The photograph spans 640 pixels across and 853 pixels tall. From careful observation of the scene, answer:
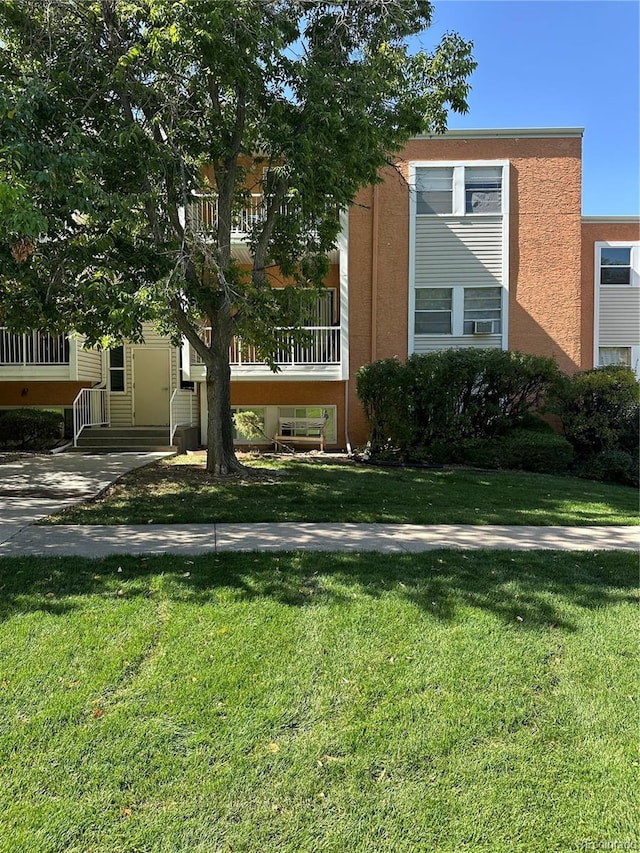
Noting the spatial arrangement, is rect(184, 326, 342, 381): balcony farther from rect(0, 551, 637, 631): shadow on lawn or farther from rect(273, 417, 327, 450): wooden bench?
rect(0, 551, 637, 631): shadow on lawn

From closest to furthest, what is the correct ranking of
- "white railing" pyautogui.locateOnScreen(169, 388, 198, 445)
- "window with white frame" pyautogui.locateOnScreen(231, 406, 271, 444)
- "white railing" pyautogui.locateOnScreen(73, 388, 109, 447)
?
"white railing" pyautogui.locateOnScreen(169, 388, 198, 445)
"white railing" pyautogui.locateOnScreen(73, 388, 109, 447)
"window with white frame" pyautogui.locateOnScreen(231, 406, 271, 444)

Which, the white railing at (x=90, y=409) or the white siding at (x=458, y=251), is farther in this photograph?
the white siding at (x=458, y=251)

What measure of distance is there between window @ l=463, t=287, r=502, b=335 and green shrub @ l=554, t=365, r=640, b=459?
3496 mm

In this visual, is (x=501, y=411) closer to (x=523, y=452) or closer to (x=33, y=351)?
(x=523, y=452)

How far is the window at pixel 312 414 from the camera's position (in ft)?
49.9

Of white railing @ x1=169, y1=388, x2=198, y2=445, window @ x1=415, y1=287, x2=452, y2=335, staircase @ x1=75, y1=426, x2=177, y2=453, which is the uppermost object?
window @ x1=415, y1=287, x2=452, y2=335

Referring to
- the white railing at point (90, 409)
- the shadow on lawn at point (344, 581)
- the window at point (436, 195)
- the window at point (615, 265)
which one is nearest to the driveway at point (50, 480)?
the white railing at point (90, 409)

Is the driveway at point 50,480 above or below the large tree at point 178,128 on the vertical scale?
below

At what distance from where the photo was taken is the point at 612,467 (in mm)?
11727

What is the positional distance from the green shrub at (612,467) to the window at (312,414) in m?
6.59

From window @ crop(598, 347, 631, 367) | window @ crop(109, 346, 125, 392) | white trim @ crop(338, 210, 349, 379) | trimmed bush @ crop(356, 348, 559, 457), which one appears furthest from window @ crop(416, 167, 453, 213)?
window @ crop(109, 346, 125, 392)

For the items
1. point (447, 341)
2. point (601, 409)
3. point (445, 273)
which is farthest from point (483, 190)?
point (601, 409)

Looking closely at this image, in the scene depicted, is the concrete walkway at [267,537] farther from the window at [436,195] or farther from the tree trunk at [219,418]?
the window at [436,195]

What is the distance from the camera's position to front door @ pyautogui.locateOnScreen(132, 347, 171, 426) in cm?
1611
